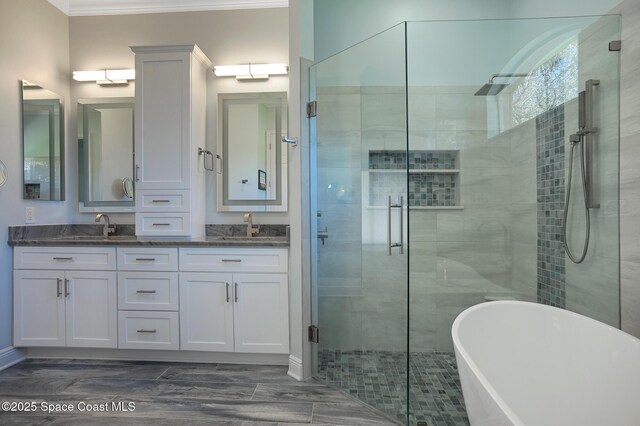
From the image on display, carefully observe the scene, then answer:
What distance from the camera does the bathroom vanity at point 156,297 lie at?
2.27 meters

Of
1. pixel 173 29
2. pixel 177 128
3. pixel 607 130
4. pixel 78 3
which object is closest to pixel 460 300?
pixel 607 130

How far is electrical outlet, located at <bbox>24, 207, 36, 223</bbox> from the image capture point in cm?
246

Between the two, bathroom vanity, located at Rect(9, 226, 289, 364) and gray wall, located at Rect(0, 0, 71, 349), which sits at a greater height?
gray wall, located at Rect(0, 0, 71, 349)

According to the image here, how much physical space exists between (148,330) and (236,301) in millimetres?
663

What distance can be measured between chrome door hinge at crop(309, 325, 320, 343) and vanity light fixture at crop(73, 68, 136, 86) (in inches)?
101

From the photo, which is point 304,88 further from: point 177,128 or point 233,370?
point 233,370

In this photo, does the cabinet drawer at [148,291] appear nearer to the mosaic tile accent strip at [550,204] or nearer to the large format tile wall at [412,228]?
the large format tile wall at [412,228]

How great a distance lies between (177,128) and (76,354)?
72.8 inches

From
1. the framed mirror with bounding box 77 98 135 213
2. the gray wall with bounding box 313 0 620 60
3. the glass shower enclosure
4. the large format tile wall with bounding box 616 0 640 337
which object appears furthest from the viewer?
the framed mirror with bounding box 77 98 135 213

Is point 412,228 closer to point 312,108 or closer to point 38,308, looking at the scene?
point 312,108

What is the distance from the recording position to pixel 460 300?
2.33 meters

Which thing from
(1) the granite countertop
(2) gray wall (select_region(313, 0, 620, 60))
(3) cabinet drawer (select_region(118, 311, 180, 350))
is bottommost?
(3) cabinet drawer (select_region(118, 311, 180, 350))

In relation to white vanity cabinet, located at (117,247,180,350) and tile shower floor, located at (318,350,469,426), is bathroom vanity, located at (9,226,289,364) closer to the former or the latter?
white vanity cabinet, located at (117,247,180,350)

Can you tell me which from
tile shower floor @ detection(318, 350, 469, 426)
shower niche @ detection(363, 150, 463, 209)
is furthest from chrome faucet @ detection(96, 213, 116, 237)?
shower niche @ detection(363, 150, 463, 209)
